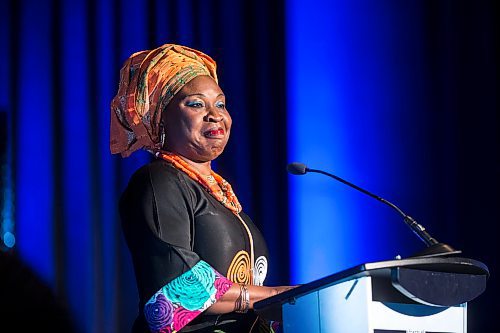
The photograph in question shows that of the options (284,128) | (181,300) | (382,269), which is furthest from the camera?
(284,128)

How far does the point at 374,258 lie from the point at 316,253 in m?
0.38

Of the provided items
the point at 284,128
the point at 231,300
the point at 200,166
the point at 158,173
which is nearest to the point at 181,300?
the point at 231,300

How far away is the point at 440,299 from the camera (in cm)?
162

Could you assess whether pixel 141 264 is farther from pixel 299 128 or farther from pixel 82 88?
pixel 299 128

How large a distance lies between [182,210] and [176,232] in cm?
8

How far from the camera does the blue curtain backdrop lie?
11.6 ft

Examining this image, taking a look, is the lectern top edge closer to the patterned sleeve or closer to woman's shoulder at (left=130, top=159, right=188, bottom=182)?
the patterned sleeve

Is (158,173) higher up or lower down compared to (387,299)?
higher up

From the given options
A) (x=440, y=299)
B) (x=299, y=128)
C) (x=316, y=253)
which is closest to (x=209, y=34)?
(x=299, y=128)

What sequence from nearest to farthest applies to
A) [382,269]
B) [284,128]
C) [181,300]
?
1. [382,269]
2. [181,300]
3. [284,128]

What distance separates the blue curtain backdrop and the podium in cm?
181

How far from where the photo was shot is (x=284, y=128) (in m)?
4.12

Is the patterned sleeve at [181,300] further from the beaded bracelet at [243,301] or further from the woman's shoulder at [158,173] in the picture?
the woman's shoulder at [158,173]

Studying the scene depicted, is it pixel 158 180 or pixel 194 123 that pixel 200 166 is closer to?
pixel 194 123
